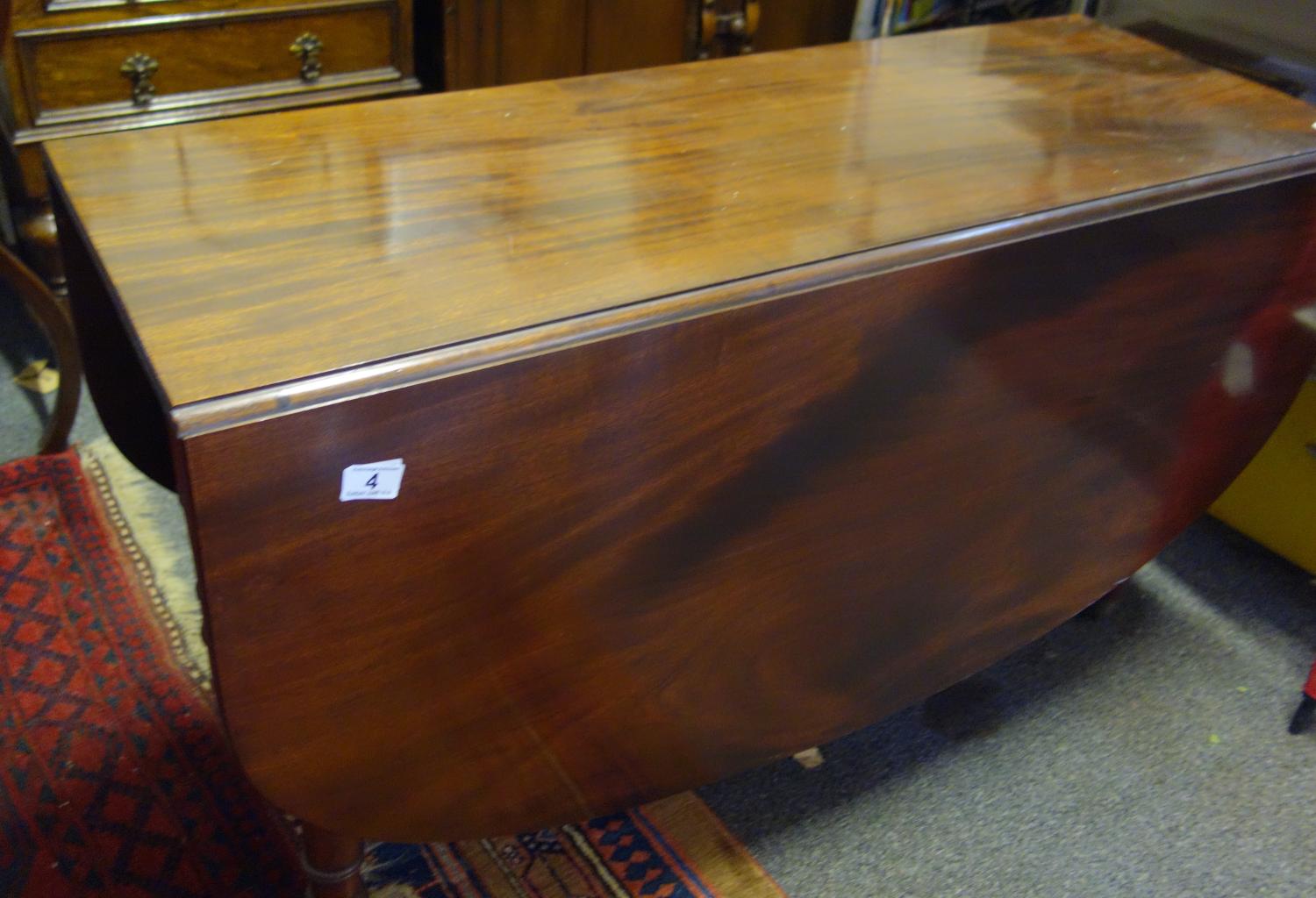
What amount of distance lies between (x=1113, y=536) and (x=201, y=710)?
982 mm

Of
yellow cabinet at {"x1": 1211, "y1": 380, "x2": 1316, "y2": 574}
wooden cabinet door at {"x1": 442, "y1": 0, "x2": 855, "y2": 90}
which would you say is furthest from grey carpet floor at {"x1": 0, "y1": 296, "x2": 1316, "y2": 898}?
wooden cabinet door at {"x1": 442, "y1": 0, "x2": 855, "y2": 90}

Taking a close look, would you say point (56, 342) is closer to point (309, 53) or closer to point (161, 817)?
point (309, 53)

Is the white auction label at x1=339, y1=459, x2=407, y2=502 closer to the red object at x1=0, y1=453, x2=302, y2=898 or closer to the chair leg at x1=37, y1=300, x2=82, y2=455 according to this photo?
the red object at x1=0, y1=453, x2=302, y2=898

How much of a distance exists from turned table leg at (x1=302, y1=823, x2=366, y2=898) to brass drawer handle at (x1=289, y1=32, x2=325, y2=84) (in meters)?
1.05

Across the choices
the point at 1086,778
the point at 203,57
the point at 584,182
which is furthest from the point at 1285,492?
the point at 203,57

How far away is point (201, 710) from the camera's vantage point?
1.28 metres

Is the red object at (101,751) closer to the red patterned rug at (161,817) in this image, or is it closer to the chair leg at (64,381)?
the red patterned rug at (161,817)

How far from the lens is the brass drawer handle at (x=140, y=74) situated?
4.84ft

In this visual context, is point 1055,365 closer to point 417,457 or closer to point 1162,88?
point 1162,88

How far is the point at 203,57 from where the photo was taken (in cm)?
153

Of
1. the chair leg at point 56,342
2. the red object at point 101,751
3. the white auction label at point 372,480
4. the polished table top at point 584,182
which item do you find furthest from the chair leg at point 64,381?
the white auction label at point 372,480

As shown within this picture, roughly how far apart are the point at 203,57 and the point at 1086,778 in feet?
4.50

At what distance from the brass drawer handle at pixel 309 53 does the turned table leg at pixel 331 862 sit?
1054 millimetres

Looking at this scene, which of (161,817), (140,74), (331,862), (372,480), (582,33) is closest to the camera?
(372,480)
